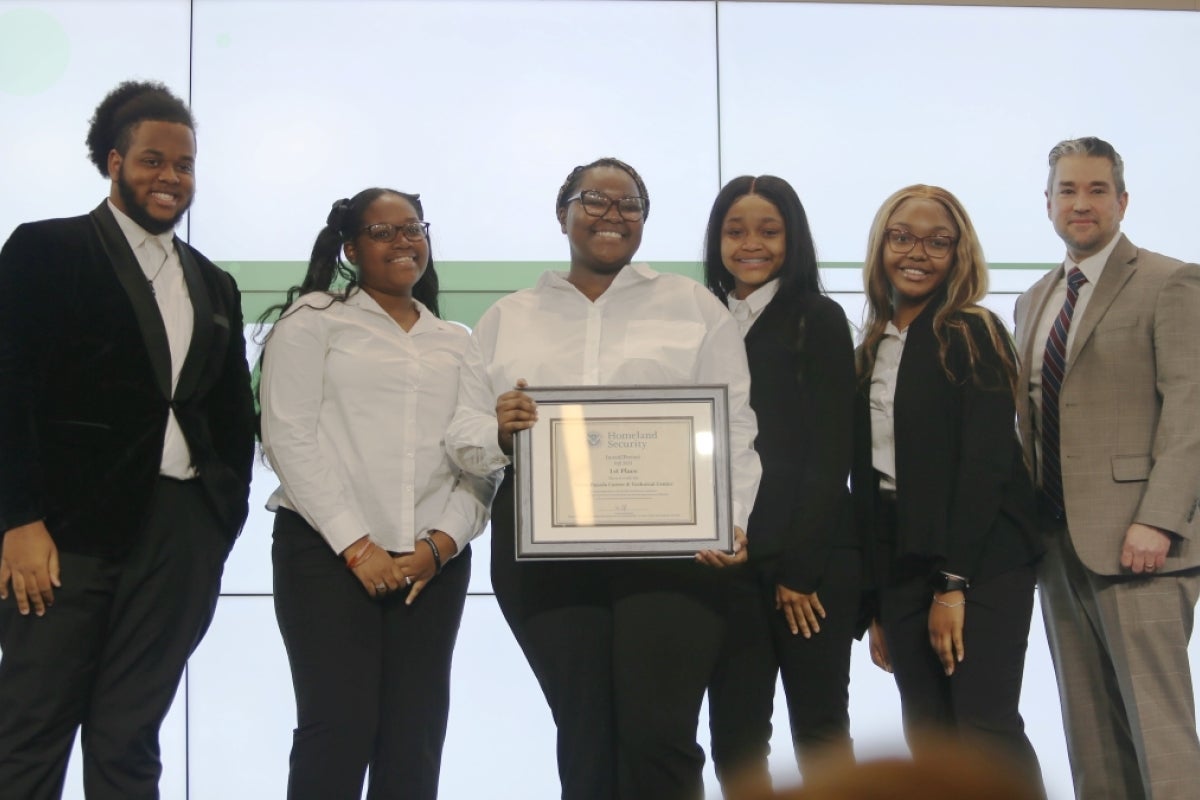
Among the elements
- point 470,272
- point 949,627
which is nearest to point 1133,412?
point 949,627

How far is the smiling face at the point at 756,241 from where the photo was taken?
10.2 feet

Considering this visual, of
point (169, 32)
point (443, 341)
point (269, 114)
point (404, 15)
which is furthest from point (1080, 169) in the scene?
point (169, 32)

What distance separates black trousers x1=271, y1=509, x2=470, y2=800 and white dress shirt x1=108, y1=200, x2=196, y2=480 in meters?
0.27

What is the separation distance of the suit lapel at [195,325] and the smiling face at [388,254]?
0.36m

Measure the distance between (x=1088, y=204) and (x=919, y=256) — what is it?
20.1 inches

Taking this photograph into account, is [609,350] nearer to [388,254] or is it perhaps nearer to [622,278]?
[622,278]

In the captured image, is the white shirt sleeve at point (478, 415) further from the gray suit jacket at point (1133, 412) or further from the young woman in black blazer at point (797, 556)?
the gray suit jacket at point (1133, 412)

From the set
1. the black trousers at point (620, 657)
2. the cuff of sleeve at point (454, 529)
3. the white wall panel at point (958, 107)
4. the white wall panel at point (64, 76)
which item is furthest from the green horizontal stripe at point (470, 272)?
the black trousers at point (620, 657)

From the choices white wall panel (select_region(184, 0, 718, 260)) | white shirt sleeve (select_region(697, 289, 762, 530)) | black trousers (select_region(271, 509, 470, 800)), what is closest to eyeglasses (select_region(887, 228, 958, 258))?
white shirt sleeve (select_region(697, 289, 762, 530))

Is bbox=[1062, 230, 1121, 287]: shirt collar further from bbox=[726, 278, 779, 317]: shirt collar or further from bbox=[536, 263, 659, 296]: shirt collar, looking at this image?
bbox=[536, 263, 659, 296]: shirt collar

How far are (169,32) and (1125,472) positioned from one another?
307 cm

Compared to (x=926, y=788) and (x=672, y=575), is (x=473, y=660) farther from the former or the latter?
(x=926, y=788)

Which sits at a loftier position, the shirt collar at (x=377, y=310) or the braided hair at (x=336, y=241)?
the braided hair at (x=336, y=241)

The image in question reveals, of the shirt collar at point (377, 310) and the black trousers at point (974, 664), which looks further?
the shirt collar at point (377, 310)
